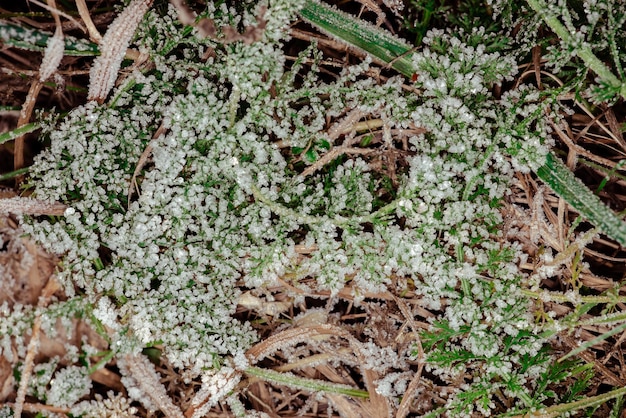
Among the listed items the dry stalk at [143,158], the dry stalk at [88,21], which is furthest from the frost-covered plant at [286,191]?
the dry stalk at [88,21]

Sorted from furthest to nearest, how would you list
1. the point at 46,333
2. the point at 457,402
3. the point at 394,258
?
1. the point at 46,333
2. the point at 457,402
3. the point at 394,258

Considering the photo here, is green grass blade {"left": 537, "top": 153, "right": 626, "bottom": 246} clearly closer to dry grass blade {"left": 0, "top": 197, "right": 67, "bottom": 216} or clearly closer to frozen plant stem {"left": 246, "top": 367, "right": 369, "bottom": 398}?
frozen plant stem {"left": 246, "top": 367, "right": 369, "bottom": 398}

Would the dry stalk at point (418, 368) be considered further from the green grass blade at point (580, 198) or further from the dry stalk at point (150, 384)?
the dry stalk at point (150, 384)

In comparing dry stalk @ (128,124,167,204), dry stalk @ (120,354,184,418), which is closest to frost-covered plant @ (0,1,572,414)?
dry stalk @ (128,124,167,204)

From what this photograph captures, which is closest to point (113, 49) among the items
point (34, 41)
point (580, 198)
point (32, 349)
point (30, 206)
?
point (34, 41)

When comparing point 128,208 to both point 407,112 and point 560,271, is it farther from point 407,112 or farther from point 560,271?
point 560,271

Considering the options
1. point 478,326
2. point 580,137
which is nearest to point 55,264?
point 478,326
